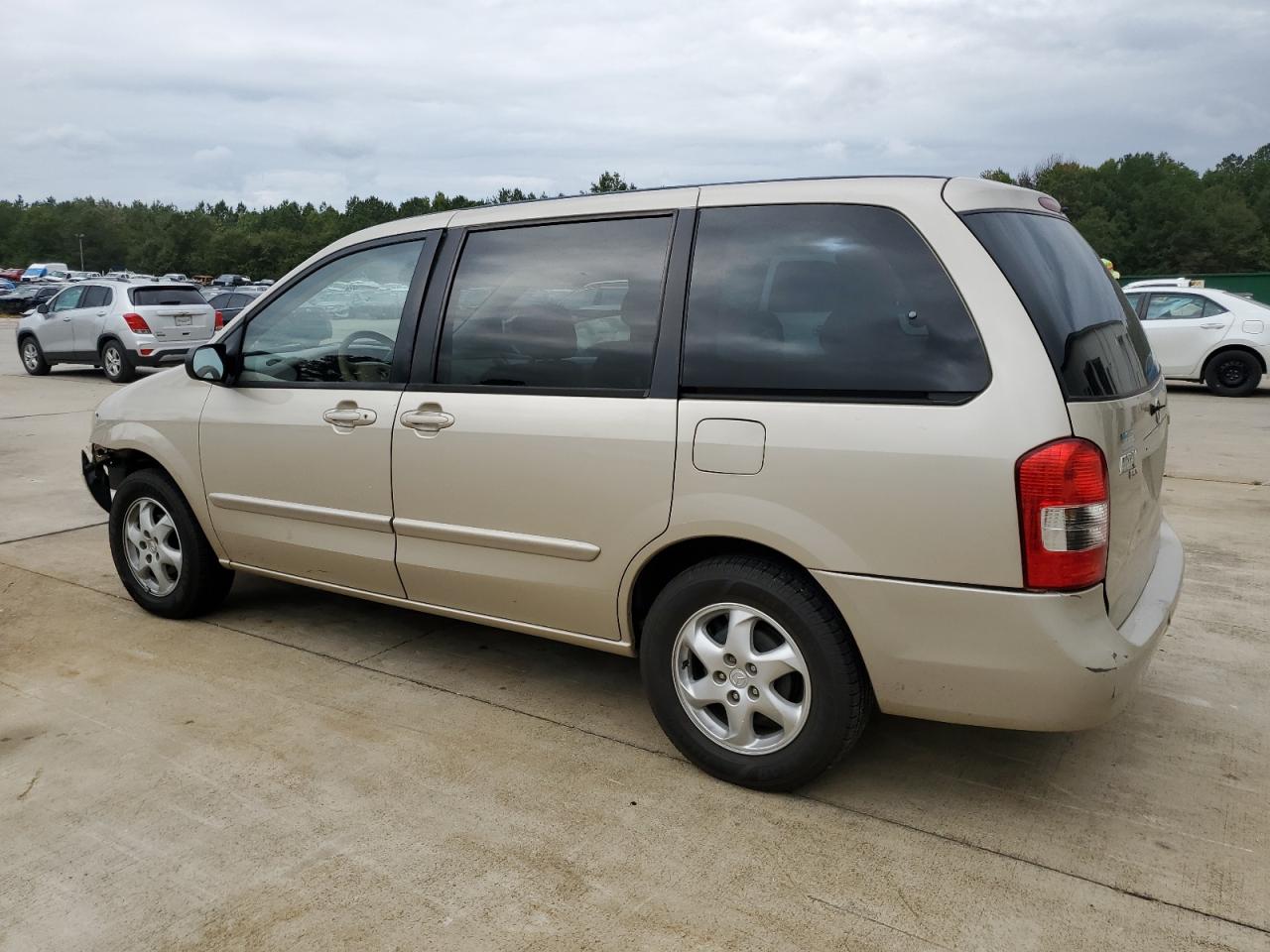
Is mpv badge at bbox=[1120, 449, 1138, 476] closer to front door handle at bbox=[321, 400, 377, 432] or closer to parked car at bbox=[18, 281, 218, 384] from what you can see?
front door handle at bbox=[321, 400, 377, 432]

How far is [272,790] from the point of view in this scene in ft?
10.5

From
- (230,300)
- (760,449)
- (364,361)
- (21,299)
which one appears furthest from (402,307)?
(21,299)

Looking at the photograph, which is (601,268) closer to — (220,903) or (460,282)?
(460,282)

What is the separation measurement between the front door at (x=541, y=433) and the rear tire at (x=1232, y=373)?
44.6 ft

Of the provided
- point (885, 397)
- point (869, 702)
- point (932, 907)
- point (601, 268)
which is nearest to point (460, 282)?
point (601, 268)

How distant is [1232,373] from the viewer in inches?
562

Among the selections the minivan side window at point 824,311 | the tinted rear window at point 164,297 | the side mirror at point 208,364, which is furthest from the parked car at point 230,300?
the minivan side window at point 824,311

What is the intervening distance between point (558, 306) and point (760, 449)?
96cm

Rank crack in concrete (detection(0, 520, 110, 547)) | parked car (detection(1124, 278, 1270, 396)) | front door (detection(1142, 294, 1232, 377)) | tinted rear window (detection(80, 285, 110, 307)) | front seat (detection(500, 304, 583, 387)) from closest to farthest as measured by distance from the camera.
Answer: front seat (detection(500, 304, 583, 387)) < crack in concrete (detection(0, 520, 110, 547)) < parked car (detection(1124, 278, 1270, 396)) < front door (detection(1142, 294, 1232, 377)) < tinted rear window (detection(80, 285, 110, 307))

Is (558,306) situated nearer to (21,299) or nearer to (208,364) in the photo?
(208,364)

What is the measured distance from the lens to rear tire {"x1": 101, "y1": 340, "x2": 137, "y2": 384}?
16.3 metres

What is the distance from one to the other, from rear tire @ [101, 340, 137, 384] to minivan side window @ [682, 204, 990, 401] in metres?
15.5

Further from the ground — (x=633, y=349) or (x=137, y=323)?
(x=633, y=349)

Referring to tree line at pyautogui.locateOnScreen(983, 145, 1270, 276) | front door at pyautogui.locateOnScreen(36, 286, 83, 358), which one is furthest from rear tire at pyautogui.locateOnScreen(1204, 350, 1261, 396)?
tree line at pyautogui.locateOnScreen(983, 145, 1270, 276)
